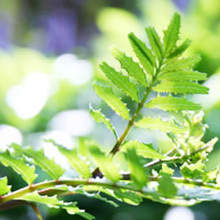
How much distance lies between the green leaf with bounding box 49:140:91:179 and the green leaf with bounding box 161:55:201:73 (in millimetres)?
67

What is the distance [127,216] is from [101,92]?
0.65 meters

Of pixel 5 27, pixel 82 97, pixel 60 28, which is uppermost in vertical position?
pixel 5 27

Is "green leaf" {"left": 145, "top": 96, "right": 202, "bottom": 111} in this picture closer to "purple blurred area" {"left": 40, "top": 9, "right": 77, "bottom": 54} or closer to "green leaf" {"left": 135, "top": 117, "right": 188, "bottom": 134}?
"green leaf" {"left": 135, "top": 117, "right": 188, "bottom": 134}

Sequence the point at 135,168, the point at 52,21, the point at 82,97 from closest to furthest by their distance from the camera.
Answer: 1. the point at 135,168
2. the point at 82,97
3. the point at 52,21

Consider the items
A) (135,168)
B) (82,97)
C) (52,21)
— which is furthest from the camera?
(52,21)

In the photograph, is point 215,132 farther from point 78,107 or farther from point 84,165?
point 84,165

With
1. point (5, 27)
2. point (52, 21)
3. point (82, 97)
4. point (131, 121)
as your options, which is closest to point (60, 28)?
point (52, 21)

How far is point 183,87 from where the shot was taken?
235mm

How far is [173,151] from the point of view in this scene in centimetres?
23

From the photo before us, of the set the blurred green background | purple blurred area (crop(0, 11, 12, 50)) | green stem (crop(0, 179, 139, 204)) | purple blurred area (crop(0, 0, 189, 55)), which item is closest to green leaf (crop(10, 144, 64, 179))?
green stem (crop(0, 179, 139, 204))

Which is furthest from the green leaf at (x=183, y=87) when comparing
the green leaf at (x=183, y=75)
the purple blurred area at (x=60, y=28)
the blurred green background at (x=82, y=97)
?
the purple blurred area at (x=60, y=28)

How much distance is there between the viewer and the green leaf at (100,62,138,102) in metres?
0.23

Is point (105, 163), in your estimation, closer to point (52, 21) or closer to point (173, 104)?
point (173, 104)

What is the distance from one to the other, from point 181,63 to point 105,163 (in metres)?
0.07
